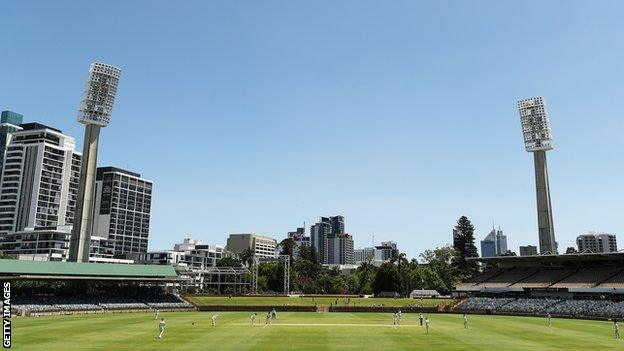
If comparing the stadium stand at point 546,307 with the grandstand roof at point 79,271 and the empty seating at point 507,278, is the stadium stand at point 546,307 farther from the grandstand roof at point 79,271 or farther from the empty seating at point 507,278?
the grandstand roof at point 79,271

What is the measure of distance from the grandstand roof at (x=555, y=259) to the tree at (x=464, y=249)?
114 ft

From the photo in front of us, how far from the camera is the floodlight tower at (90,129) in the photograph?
89875 millimetres

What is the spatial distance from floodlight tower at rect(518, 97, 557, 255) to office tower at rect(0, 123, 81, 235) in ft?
537

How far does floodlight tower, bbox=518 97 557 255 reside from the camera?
3823 inches

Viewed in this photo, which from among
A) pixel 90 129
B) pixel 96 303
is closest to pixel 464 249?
pixel 96 303

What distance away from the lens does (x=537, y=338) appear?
42.9 meters

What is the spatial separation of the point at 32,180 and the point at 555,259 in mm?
173801

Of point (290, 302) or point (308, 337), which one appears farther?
point (290, 302)

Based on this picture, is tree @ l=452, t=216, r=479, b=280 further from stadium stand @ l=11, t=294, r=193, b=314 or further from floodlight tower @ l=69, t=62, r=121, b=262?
floodlight tower @ l=69, t=62, r=121, b=262

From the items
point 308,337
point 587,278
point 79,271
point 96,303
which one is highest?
point 79,271

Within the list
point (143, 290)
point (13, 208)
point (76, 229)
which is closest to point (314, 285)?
point (143, 290)

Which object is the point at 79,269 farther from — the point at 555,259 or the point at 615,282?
the point at 615,282

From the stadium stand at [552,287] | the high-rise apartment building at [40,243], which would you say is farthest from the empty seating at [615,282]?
the high-rise apartment building at [40,243]

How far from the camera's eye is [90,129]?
94125 millimetres
